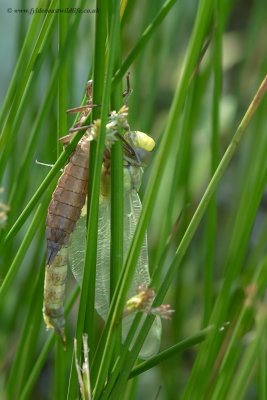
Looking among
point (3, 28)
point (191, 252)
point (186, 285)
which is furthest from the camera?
point (3, 28)

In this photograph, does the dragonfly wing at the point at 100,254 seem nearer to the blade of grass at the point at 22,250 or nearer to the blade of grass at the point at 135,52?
the blade of grass at the point at 22,250

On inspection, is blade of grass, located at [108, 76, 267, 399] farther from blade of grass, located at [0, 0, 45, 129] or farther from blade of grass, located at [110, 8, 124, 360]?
blade of grass, located at [0, 0, 45, 129]

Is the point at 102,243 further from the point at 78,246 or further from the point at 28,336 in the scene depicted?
the point at 28,336

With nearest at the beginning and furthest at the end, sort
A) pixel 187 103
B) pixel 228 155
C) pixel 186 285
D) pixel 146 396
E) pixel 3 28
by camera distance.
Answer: pixel 228 155
pixel 187 103
pixel 186 285
pixel 146 396
pixel 3 28

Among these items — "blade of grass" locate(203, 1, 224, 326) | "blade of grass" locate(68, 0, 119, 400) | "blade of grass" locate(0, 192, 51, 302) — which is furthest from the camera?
"blade of grass" locate(203, 1, 224, 326)

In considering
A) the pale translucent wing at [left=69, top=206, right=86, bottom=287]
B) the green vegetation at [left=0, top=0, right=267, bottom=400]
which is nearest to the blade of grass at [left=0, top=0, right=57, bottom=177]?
the green vegetation at [left=0, top=0, right=267, bottom=400]

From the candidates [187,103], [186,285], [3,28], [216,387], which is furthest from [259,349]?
[3,28]

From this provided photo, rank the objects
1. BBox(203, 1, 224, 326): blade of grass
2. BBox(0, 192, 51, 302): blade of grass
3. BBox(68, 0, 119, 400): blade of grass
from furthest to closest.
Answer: BBox(203, 1, 224, 326): blade of grass → BBox(0, 192, 51, 302): blade of grass → BBox(68, 0, 119, 400): blade of grass

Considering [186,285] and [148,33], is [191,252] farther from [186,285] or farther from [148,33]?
[148,33]

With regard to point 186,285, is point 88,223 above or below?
above
